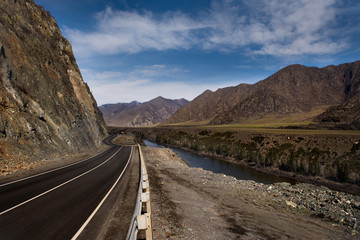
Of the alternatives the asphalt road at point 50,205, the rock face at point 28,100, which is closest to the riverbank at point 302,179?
the asphalt road at point 50,205

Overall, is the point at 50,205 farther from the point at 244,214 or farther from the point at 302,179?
the point at 302,179

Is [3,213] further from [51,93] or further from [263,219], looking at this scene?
[51,93]

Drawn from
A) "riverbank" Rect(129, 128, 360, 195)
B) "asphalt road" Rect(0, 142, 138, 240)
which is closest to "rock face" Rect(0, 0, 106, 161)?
"asphalt road" Rect(0, 142, 138, 240)

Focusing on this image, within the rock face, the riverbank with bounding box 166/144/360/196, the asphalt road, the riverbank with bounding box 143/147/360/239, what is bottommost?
the riverbank with bounding box 166/144/360/196

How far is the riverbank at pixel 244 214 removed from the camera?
7.98 metres

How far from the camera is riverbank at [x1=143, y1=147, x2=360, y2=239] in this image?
26.2 feet

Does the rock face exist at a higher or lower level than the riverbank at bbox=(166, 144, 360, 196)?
higher

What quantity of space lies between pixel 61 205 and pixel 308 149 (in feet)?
177

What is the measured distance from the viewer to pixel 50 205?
29.1 ft

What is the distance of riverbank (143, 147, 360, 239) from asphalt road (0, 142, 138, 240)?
2967mm

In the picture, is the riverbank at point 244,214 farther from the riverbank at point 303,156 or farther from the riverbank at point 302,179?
the riverbank at point 303,156

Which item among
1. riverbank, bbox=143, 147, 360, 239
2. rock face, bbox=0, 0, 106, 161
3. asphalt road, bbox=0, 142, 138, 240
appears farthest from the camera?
rock face, bbox=0, 0, 106, 161

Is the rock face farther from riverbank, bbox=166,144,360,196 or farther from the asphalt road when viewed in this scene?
riverbank, bbox=166,144,360,196

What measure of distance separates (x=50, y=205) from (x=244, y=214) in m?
9.43
